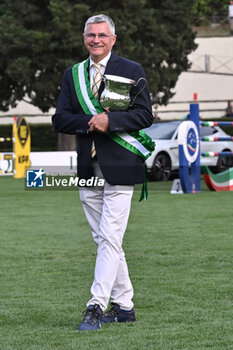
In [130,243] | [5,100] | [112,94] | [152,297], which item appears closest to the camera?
[112,94]

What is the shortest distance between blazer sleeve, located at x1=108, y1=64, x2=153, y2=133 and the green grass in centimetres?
130

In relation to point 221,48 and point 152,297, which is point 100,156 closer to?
point 152,297

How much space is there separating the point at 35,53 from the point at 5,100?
3.10 m

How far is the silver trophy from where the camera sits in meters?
6.04

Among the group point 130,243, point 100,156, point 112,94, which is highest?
point 112,94

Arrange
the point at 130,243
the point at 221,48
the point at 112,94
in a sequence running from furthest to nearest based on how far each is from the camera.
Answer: the point at 221,48, the point at 130,243, the point at 112,94

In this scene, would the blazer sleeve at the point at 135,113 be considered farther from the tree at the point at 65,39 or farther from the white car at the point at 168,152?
the tree at the point at 65,39

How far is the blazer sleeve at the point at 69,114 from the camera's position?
613 cm

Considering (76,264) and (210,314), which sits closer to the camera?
(210,314)

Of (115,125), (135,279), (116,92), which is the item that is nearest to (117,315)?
(115,125)

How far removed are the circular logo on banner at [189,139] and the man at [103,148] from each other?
12.7 metres

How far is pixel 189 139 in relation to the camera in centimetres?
1930

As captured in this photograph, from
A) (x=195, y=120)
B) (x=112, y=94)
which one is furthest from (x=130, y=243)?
(x=195, y=120)

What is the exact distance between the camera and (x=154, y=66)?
1425 inches
